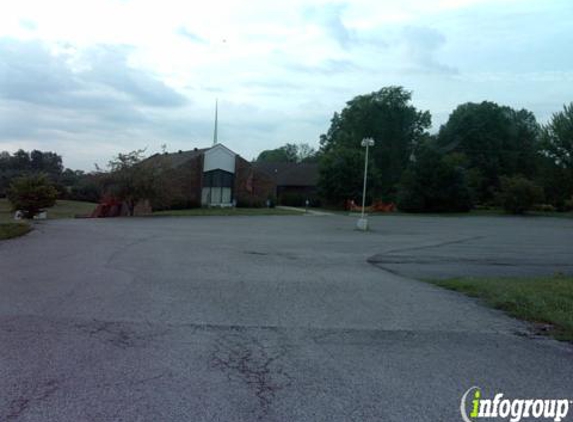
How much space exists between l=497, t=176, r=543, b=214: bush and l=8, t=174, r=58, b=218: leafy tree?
3893 cm

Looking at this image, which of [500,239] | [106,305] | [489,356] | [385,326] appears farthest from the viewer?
[500,239]

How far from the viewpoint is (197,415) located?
172 inches

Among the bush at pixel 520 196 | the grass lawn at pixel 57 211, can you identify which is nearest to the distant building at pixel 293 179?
the bush at pixel 520 196

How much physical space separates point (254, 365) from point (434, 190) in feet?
172

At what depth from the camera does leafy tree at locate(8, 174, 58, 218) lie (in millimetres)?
36281

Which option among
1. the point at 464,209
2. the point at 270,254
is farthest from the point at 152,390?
the point at 464,209

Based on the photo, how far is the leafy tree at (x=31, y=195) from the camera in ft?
119

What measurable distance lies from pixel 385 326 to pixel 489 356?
1.58 m

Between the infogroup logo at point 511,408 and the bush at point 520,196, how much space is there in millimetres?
52068

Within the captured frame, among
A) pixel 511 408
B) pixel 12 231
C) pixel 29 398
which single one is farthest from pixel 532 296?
pixel 12 231

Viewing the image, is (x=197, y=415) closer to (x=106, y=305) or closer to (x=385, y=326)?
(x=385, y=326)

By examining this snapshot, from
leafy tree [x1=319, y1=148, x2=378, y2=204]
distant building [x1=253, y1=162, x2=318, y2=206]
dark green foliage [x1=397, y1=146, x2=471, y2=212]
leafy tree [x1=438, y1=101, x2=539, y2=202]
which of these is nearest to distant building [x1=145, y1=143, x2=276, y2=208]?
leafy tree [x1=319, y1=148, x2=378, y2=204]

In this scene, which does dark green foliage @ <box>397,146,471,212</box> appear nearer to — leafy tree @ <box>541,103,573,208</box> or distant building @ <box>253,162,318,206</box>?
leafy tree @ <box>541,103,573,208</box>

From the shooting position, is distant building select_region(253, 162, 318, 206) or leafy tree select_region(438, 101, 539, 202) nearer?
distant building select_region(253, 162, 318, 206)
